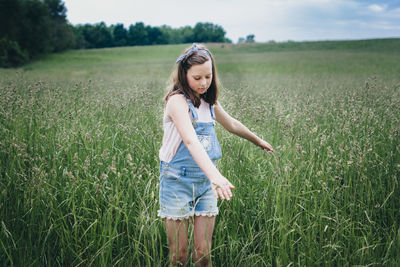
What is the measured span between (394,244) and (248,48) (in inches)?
1692

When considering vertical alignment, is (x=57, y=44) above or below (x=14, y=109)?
above

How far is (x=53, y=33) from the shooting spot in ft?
134

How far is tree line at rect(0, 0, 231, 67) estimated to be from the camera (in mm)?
32219

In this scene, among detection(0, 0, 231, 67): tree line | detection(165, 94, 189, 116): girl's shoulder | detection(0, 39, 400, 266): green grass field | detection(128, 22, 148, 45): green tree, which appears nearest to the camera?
detection(165, 94, 189, 116): girl's shoulder

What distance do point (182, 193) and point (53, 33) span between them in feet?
150

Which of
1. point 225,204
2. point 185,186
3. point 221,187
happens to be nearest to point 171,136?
point 185,186

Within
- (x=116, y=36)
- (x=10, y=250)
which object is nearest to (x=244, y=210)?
(x=10, y=250)

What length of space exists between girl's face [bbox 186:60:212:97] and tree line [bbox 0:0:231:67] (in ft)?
110

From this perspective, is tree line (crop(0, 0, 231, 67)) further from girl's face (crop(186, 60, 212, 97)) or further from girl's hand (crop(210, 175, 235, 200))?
girl's hand (crop(210, 175, 235, 200))

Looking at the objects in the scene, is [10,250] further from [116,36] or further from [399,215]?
[116,36]

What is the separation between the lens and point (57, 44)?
4116cm

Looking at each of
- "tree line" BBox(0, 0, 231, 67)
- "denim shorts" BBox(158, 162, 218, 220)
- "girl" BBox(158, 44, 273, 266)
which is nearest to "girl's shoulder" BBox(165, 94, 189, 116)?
"girl" BBox(158, 44, 273, 266)

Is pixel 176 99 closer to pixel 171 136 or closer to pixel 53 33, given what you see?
pixel 171 136

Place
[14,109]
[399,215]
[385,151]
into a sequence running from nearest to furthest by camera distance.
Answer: [399,215]
[385,151]
[14,109]
